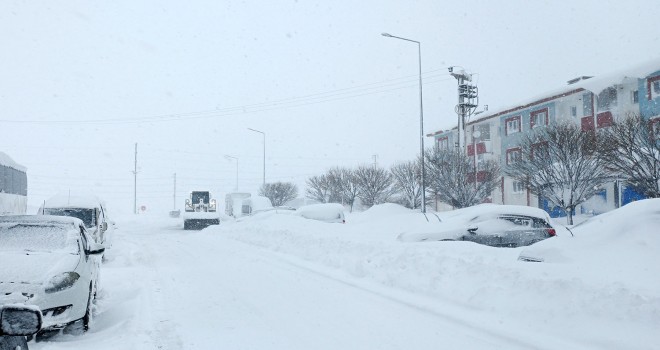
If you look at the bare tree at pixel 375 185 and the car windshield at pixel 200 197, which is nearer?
the car windshield at pixel 200 197

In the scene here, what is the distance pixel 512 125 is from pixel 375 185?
16.8m

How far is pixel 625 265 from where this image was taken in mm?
6586

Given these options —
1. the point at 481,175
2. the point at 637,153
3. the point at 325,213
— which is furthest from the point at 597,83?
the point at 325,213

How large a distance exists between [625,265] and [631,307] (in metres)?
0.99

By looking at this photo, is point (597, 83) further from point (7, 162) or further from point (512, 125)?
point (7, 162)

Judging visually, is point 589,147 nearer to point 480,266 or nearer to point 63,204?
point 480,266

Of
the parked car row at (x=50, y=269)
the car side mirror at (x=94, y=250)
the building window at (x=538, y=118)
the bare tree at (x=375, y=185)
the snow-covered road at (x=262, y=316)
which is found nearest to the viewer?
the parked car row at (x=50, y=269)

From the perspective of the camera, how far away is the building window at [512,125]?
45.2 meters

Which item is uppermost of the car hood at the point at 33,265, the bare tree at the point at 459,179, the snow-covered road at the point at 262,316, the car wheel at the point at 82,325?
the bare tree at the point at 459,179

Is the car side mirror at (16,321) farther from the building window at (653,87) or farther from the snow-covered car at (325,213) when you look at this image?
the building window at (653,87)

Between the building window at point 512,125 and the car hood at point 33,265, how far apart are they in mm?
43140

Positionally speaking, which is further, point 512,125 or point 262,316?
point 512,125

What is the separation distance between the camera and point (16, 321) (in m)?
2.49

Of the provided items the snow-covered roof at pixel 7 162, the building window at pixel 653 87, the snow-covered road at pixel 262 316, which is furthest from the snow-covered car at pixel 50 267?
the building window at pixel 653 87
